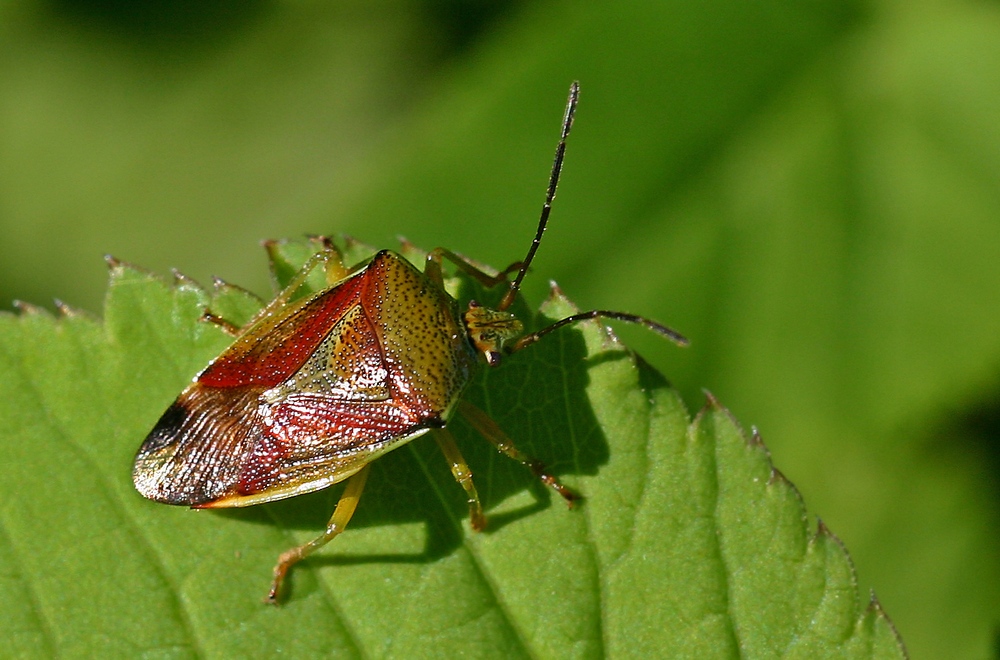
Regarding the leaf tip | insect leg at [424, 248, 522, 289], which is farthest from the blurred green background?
the leaf tip

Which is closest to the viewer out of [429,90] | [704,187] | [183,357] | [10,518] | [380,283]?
[10,518]

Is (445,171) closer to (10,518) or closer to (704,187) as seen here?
(704,187)

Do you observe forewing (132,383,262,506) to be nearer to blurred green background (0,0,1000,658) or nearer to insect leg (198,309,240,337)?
insect leg (198,309,240,337)

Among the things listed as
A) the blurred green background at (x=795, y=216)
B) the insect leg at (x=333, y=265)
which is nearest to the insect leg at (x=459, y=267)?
the insect leg at (x=333, y=265)

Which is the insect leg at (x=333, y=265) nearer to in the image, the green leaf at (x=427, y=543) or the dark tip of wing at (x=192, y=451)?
the green leaf at (x=427, y=543)

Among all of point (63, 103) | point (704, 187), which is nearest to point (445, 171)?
point (704, 187)

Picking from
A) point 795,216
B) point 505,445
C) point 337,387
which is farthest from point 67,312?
point 795,216

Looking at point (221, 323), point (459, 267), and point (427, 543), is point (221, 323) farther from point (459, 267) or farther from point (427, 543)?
point (427, 543)
